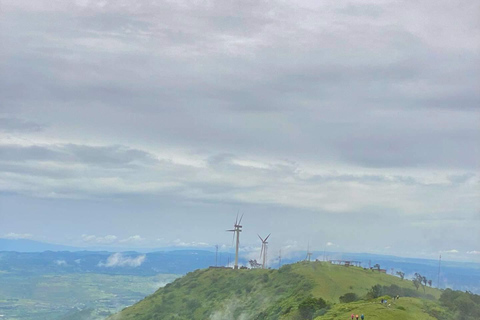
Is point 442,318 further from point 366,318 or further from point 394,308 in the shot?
point 366,318

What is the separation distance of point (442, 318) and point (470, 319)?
9645mm

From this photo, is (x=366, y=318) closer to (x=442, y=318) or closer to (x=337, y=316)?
(x=337, y=316)

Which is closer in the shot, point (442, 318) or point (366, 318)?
point (366, 318)

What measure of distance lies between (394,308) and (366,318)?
2588cm

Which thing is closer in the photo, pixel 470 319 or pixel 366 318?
pixel 366 318

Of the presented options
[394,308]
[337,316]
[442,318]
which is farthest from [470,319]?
[337,316]

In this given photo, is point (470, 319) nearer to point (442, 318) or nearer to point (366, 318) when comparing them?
point (442, 318)

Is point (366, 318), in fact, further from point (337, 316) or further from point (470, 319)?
point (470, 319)

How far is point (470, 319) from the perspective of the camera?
19950 centimetres

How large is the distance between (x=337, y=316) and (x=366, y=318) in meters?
18.6

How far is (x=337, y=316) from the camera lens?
191500 millimetres

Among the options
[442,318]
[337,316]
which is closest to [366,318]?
[337,316]

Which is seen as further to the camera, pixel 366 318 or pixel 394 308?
pixel 394 308

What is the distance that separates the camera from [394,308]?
196m
